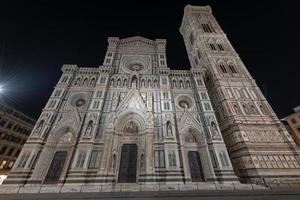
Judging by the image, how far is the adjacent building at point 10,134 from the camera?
29.1m

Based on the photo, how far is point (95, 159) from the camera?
16391 millimetres

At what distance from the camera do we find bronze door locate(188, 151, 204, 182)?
16453 millimetres

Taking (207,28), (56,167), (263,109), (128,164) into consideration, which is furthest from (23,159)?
(207,28)

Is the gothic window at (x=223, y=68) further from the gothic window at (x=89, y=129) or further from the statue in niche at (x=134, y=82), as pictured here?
the gothic window at (x=89, y=129)

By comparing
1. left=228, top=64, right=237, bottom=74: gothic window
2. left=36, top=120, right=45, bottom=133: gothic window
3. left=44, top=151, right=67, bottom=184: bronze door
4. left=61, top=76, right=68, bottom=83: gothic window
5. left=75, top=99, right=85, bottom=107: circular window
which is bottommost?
left=44, top=151, right=67, bottom=184: bronze door

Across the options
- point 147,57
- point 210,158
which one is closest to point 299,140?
point 210,158

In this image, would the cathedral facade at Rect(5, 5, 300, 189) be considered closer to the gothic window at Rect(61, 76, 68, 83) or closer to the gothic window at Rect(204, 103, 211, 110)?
the gothic window at Rect(61, 76, 68, 83)

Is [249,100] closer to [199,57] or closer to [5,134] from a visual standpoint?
[199,57]

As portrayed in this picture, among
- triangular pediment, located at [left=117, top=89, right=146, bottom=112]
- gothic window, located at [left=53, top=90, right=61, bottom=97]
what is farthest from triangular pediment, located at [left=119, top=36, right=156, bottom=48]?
gothic window, located at [left=53, top=90, right=61, bottom=97]

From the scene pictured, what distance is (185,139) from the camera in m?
19.1

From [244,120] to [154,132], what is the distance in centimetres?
1268

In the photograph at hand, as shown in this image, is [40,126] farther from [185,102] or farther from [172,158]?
[185,102]

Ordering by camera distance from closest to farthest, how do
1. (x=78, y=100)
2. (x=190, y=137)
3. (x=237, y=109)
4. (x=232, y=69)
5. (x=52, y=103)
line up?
1. (x=190, y=137)
2. (x=52, y=103)
3. (x=237, y=109)
4. (x=78, y=100)
5. (x=232, y=69)

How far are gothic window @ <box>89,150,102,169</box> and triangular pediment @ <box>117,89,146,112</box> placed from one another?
590 cm
